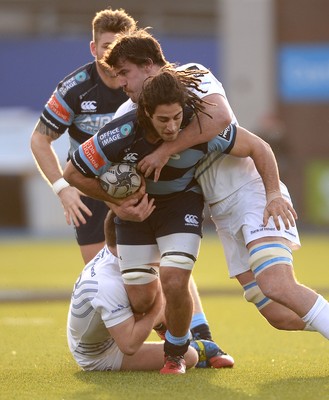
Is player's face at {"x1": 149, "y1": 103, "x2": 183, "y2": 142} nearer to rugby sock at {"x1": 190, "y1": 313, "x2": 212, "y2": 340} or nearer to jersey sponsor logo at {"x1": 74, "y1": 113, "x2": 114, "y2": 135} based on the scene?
rugby sock at {"x1": 190, "y1": 313, "x2": 212, "y2": 340}

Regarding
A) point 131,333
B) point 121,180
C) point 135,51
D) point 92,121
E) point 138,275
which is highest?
point 135,51

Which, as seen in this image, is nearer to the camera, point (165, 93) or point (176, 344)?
point (165, 93)

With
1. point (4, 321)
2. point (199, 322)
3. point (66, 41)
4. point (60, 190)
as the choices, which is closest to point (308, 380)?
point (199, 322)

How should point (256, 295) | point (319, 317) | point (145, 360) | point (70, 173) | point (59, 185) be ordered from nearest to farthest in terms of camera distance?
point (319, 317)
point (70, 173)
point (256, 295)
point (145, 360)
point (59, 185)

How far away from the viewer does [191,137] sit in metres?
6.36

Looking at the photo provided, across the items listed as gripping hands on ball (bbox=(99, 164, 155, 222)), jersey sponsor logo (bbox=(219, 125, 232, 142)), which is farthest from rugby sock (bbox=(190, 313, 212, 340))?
jersey sponsor logo (bbox=(219, 125, 232, 142))

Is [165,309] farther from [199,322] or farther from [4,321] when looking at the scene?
[4,321]

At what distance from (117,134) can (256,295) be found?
1.25 m

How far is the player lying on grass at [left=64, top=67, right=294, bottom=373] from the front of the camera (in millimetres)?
6172

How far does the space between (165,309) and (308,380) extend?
89 centimetres

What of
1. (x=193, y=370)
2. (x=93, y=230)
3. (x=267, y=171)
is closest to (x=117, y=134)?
(x=267, y=171)

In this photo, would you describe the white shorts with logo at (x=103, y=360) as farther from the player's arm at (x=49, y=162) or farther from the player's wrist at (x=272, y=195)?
the player's wrist at (x=272, y=195)

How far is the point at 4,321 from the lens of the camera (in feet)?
31.1

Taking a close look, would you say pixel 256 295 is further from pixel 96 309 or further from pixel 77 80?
pixel 77 80
